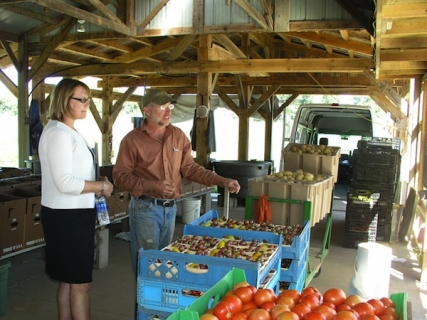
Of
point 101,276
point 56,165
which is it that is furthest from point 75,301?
point 101,276

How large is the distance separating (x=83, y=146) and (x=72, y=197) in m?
0.30

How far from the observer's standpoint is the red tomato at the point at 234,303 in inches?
67.9

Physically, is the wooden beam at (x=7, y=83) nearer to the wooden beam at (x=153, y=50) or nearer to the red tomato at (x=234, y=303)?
the wooden beam at (x=153, y=50)

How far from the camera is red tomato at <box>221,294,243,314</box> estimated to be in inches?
67.9

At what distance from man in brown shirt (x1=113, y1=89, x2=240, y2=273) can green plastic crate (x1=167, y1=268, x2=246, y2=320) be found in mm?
1037

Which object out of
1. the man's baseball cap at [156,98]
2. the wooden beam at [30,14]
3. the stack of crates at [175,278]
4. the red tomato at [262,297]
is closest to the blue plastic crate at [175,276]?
the stack of crates at [175,278]

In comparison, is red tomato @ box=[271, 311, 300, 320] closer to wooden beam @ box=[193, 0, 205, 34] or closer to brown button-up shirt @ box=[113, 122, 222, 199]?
brown button-up shirt @ box=[113, 122, 222, 199]

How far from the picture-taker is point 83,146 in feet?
8.71

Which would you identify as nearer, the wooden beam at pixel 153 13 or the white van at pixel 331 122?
the wooden beam at pixel 153 13

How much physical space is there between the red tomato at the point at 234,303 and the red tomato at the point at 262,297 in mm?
77

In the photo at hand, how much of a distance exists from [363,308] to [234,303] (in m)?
0.50

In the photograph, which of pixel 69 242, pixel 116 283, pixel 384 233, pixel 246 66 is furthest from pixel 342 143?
pixel 69 242

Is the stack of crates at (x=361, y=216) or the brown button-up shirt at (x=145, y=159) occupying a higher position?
the brown button-up shirt at (x=145, y=159)

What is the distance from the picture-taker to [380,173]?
261 inches
